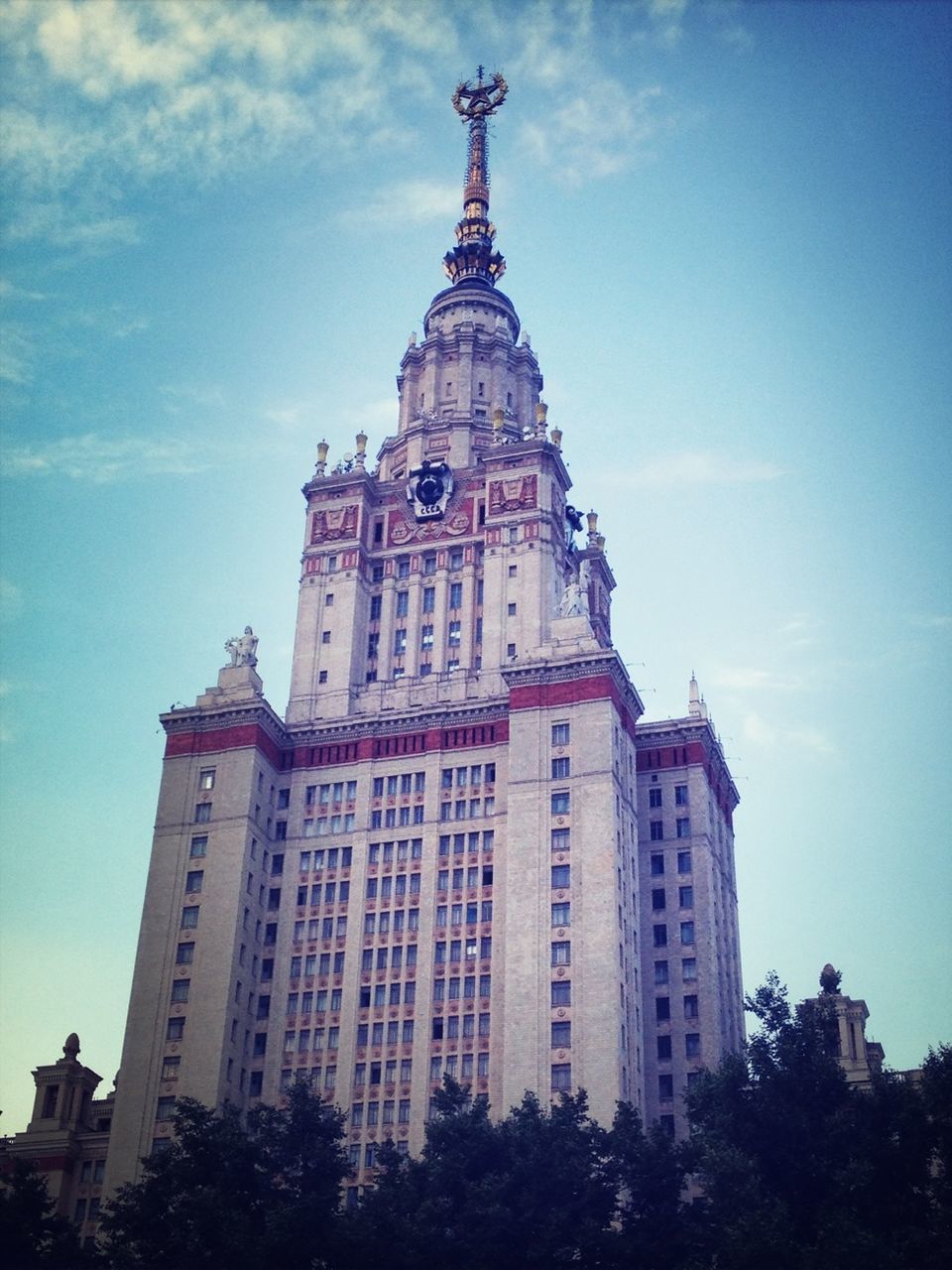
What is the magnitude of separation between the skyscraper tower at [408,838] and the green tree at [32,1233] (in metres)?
17.4

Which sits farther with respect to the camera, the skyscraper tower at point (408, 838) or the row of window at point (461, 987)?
the row of window at point (461, 987)

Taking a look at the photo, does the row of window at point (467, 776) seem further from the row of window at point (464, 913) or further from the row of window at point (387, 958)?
the row of window at point (387, 958)

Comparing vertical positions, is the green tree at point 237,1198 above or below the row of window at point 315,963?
below

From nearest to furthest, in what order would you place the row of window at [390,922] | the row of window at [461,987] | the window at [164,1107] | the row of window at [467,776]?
1. the window at [164,1107]
2. the row of window at [461,987]
3. the row of window at [390,922]
4. the row of window at [467,776]

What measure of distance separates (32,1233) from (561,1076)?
38.0m

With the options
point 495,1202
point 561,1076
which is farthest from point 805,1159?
point 561,1076

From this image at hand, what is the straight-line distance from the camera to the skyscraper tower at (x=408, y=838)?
11506 cm

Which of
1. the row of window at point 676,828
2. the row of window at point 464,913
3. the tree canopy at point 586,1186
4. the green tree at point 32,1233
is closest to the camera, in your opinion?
the tree canopy at point 586,1186

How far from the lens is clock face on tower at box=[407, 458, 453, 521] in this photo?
14875cm

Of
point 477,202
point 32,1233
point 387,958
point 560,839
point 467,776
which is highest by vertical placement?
point 477,202

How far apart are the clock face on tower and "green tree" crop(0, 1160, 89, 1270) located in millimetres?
73359

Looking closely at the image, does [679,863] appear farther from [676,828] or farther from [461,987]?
[461,987]

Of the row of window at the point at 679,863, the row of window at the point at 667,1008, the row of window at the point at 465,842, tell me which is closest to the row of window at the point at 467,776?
the row of window at the point at 465,842

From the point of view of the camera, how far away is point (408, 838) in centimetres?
12694
